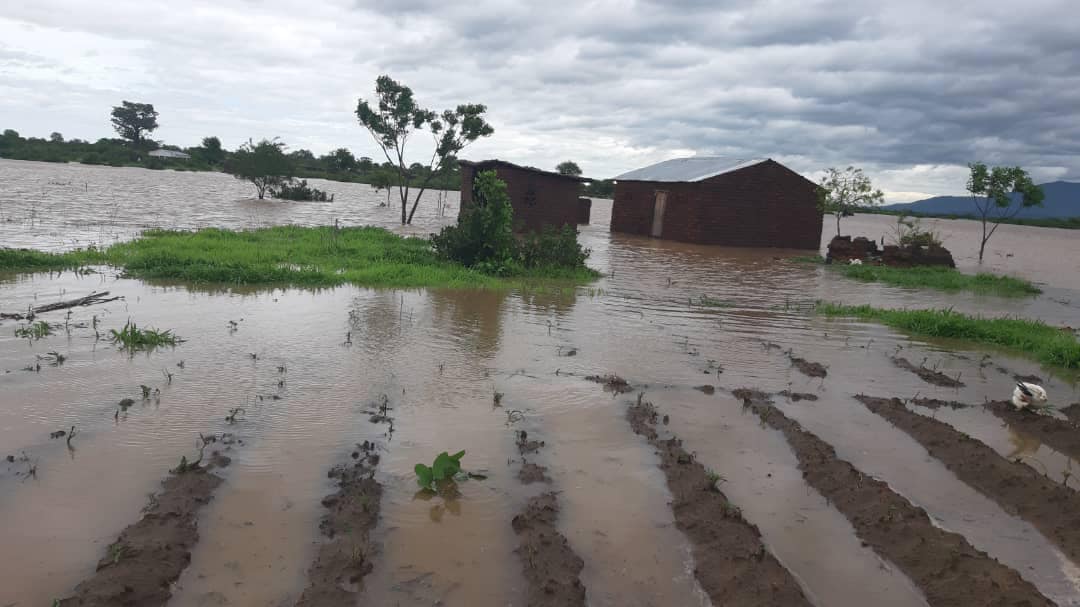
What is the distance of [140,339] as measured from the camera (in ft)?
24.0

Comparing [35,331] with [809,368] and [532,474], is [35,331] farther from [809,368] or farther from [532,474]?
[809,368]

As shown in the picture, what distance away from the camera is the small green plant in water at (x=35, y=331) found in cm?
736

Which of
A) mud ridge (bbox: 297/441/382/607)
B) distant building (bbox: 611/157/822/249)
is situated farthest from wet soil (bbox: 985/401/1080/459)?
distant building (bbox: 611/157/822/249)

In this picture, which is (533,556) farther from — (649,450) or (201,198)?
(201,198)

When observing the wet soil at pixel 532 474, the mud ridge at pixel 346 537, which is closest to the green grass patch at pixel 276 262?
the mud ridge at pixel 346 537

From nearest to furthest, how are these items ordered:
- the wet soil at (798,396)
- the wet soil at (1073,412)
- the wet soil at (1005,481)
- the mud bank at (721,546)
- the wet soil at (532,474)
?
the mud bank at (721,546)
the wet soil at (1005,481)
the wet soil at (532,474)
the wet soil at (1073,412)
the wet soil at (798,396)

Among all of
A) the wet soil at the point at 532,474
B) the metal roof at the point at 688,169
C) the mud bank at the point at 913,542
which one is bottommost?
the wet soil at the point at 532,474

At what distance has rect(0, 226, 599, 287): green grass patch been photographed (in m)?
11.7

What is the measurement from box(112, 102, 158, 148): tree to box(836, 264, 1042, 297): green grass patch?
93.2 m

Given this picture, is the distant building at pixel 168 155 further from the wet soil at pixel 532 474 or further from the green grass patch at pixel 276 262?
the wet soil at pixel 532 474

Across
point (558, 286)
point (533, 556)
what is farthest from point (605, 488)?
point (558, 286)

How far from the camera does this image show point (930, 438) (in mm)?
5770

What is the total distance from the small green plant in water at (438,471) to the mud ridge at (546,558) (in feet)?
1.91

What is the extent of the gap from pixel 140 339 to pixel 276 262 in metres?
6.54
